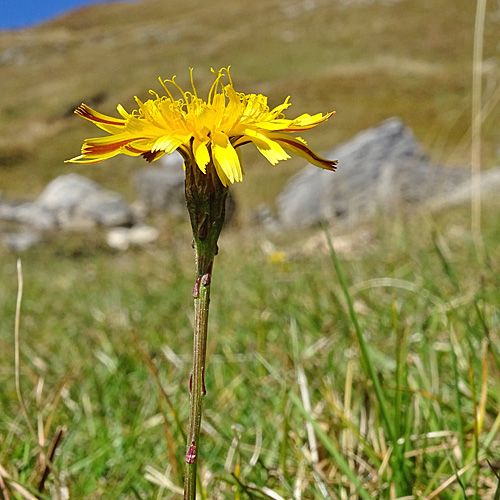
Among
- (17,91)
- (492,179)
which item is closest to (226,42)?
(17,91)

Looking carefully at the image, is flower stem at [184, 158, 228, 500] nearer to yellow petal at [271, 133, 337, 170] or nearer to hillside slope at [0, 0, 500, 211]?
yellow petal at [271, 133, 337, 170]

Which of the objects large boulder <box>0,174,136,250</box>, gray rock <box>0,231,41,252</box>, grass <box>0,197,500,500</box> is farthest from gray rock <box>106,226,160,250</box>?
grass <box>0,197,500,500</box>

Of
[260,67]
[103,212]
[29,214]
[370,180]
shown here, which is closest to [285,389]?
[370,180]

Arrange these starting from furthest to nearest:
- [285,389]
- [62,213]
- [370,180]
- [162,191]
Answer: [62,213] < [162,191] < [370,180] < [285,389]

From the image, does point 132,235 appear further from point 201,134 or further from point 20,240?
point 201,134

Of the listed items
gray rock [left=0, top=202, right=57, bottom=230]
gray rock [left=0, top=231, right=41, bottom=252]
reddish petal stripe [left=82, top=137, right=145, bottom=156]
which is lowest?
gray rock [left=0, top=231, right=41, bottom=252]
